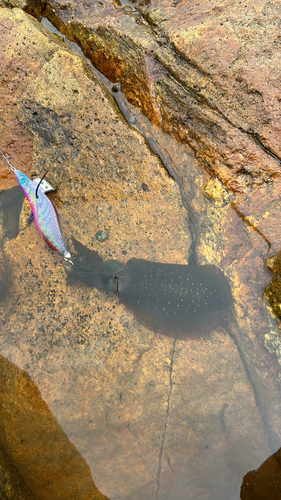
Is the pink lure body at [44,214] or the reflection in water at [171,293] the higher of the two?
the pink lure body at [44,214]

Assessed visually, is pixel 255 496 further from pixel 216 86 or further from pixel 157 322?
pixel 216 86

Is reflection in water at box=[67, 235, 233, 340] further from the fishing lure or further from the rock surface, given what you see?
the fishing lure

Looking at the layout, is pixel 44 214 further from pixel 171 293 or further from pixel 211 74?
pixel 211 74

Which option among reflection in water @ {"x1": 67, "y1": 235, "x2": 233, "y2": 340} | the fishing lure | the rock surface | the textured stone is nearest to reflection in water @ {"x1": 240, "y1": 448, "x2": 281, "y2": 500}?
the rock surface

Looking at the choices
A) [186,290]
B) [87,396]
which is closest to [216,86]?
[186,290]

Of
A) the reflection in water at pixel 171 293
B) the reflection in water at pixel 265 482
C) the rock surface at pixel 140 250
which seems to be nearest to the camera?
the reflection in water at pixel 265 482

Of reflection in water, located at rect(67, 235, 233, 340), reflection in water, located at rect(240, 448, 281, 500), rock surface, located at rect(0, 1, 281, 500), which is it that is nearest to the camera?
reflection in water, located at rect(240, 448, 281, 500)

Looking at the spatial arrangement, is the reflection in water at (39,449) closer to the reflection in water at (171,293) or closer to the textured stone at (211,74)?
the reflection in water at (171,293)

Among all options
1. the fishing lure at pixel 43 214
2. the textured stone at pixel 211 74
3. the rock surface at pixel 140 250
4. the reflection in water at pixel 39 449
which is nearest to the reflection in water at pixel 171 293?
the rock surface at pixel 140 250
